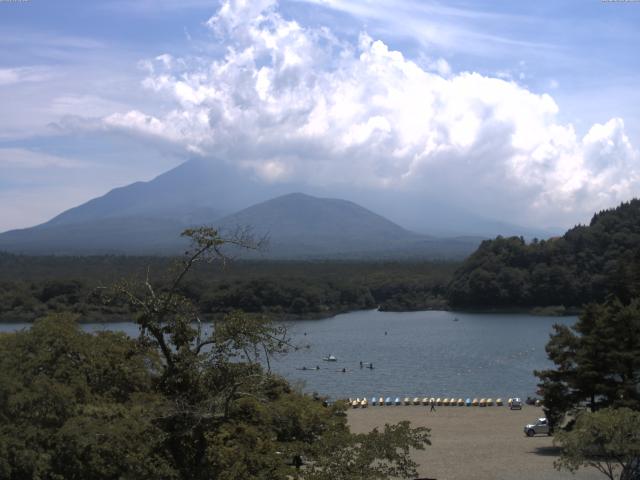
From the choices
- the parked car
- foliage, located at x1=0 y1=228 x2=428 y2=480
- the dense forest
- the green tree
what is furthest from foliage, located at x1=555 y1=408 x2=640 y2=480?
the dense forest

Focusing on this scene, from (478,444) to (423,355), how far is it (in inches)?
865

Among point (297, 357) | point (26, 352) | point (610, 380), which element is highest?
point (26, 352)

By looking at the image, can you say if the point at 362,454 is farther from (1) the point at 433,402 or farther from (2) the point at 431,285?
(2) the point at 431,285

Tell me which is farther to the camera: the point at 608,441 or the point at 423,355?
the point at 423,355

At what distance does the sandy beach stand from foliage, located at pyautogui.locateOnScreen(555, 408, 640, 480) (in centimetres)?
326

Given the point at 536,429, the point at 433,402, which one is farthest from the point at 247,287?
the point at 536,429

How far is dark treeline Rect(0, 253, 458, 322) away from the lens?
182 ft

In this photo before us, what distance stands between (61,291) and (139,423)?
173 ft

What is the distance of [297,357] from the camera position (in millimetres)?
42844

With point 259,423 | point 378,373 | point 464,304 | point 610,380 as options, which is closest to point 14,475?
point 259,423

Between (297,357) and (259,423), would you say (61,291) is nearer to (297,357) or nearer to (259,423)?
(297,357)

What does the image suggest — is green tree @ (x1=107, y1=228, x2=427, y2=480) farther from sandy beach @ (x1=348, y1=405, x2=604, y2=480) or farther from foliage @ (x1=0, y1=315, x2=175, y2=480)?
sandy beach @ (x1=348, y1=405, x2=604, y2=480)

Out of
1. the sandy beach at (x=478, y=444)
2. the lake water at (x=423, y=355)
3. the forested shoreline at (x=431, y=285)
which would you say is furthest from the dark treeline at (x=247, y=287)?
the sandy beach at (x=478, y=444)

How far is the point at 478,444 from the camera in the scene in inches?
751
